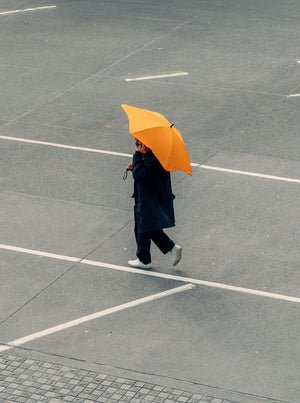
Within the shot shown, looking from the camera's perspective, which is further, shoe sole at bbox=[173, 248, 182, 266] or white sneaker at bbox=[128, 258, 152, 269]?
white sneaker at bbox=[128, 258, 152, 269]

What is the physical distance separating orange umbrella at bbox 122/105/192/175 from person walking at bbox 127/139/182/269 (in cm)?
22

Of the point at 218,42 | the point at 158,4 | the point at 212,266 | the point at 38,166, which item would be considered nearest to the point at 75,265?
the point at 212,266

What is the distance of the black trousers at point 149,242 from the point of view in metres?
9.84

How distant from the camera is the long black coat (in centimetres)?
947

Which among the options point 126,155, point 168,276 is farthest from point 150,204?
point 126,155

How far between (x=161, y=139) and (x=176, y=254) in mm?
1448

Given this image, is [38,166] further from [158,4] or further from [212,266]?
[158,4]

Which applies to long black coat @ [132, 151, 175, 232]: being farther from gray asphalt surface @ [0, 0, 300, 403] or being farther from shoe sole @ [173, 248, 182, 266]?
gray asphalt surface @ [0, 0, 300, 403]

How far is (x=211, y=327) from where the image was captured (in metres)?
8.76

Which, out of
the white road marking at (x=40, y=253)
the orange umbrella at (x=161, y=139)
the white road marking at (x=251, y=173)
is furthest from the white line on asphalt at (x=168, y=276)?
the white road marking at (x=251, y=173)

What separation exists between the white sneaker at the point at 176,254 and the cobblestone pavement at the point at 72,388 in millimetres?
2262

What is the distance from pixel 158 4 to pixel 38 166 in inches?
486

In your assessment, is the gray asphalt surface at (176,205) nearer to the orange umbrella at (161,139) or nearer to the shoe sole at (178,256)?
the shoe sole at (178,256)

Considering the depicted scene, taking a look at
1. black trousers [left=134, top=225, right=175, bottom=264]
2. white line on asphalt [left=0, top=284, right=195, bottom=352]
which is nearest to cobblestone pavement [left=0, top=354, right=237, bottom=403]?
white line on asphalt [left=0, top=284, right=195, bottom=352]
